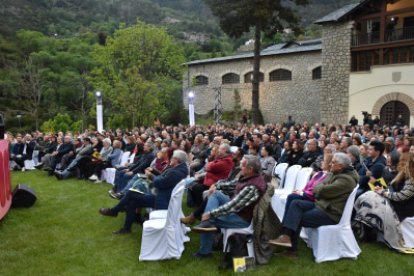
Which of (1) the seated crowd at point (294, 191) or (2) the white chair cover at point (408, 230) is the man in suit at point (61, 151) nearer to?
(1) the seated crowd at point (294, 191)

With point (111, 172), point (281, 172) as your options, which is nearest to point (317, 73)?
point (111, 172)

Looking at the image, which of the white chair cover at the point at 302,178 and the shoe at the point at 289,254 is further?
the white chair cover at the point at 302,178

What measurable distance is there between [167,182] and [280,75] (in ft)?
75.2

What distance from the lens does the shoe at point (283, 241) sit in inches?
167

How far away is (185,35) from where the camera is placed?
7306 centimetres

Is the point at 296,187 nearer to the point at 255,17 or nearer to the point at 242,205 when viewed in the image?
the point at 242,205

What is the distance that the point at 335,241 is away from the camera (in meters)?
4.40

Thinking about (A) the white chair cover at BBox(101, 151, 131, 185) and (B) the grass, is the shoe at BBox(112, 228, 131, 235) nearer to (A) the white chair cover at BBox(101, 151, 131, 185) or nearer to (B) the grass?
(B) the grass

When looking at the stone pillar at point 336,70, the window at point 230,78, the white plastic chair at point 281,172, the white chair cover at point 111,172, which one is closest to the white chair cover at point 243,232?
the white plastic chair at point 281,172

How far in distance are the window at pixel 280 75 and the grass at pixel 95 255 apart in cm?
2141

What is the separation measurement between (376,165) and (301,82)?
808 inches

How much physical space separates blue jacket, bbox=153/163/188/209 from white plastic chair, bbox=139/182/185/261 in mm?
300

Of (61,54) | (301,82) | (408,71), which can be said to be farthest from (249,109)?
(61,54)

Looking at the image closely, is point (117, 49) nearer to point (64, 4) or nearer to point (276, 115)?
point (276, 115)
